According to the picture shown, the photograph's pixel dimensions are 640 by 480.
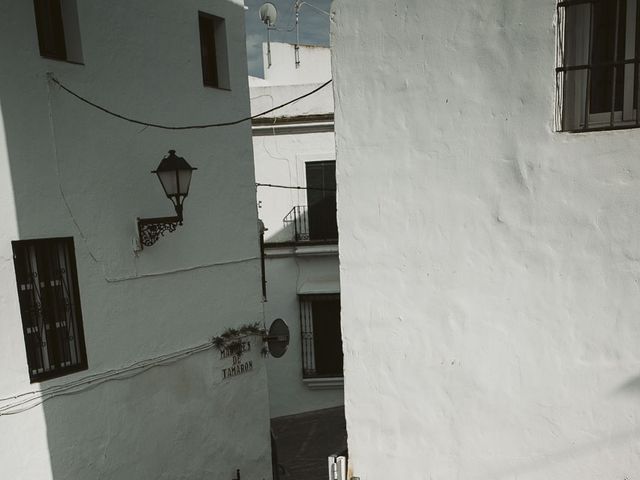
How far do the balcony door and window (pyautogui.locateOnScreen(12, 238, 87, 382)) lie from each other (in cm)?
608

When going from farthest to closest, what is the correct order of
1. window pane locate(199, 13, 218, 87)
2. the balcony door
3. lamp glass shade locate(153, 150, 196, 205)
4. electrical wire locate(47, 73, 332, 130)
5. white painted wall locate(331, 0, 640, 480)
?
the balcony door, window pane locate(199, 13, 218, 87), lamp glass shade locate(153, 150, 196, 205), electrical wire locate(47, 73, 332, 130), white painted wall locate(331, 0, 640, 480)

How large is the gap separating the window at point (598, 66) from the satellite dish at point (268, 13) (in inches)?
472

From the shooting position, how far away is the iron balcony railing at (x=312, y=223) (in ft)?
37.3

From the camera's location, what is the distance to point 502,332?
2.87 metres

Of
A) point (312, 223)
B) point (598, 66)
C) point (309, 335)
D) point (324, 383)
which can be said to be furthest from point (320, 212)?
point (598, 66)

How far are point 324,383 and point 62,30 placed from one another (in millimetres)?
8539

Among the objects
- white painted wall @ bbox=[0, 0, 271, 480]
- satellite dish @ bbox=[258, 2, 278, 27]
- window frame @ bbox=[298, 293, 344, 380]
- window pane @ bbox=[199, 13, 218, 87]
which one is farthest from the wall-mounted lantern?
satellite dish @ bbox=[258, 2, 278, 27]

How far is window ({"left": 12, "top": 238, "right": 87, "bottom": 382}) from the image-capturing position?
5496mm

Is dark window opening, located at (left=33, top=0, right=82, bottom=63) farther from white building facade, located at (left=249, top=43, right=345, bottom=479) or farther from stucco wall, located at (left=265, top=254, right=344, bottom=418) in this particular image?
stucco wall, located at (left=265, top=254, right=344, bottom=418)

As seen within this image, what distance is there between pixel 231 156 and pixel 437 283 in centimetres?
567

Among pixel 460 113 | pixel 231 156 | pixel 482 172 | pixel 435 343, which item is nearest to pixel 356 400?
pixel 435 343

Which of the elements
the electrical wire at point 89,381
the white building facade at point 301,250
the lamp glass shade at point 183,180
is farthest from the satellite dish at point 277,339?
the white building facade at point 301,250

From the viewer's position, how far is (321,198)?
1131cm

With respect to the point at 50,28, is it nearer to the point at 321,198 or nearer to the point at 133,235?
the point at 133,235
